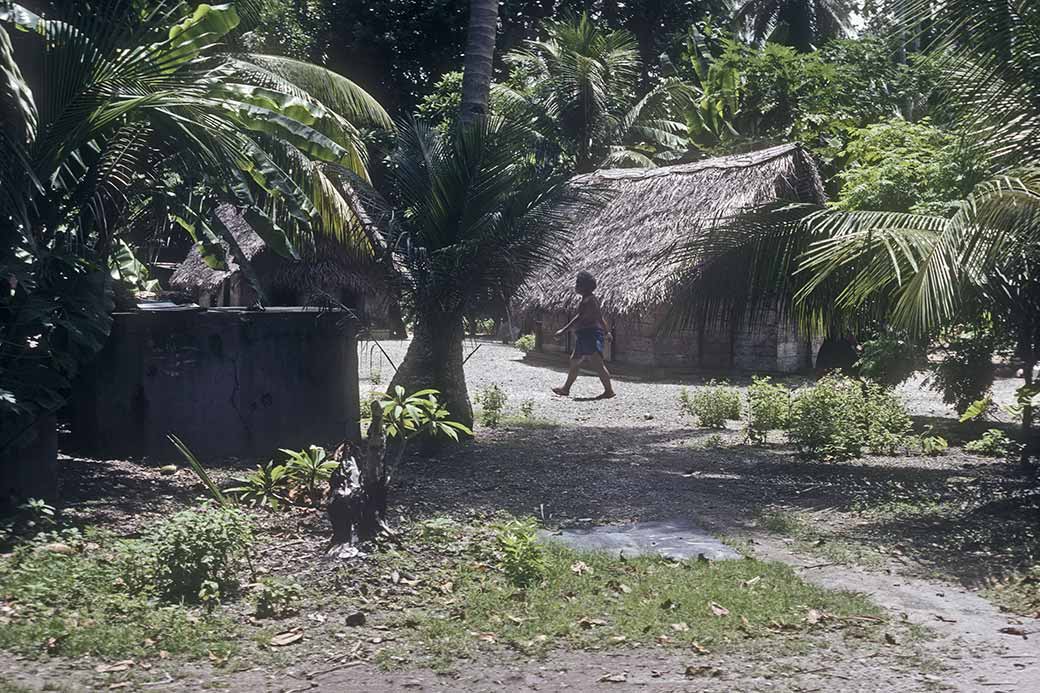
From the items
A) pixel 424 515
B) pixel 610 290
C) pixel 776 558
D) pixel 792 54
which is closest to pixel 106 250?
pixel 424 515

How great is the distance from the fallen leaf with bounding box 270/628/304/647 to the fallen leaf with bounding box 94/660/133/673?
66 cm

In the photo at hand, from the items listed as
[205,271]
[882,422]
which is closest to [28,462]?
[882,422]

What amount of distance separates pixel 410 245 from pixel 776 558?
15.3ft

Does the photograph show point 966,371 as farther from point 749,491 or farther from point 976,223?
point 976,223

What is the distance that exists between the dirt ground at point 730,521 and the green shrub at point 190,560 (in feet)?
1.85

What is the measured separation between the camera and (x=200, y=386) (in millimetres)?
9773

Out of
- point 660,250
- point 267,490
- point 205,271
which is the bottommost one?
point 267,490

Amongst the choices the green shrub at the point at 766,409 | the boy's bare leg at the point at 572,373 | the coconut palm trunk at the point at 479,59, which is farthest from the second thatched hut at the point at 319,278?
the green shrub at the point at 766,409

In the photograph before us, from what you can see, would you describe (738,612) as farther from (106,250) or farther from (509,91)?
(509,91)

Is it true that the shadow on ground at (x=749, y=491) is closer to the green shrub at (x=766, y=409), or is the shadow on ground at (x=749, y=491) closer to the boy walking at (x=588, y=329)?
the green shrub at (x=766, y=409)

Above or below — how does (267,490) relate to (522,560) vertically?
above

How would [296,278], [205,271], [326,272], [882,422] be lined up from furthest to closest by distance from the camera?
[205,271] < [296,278] < [326,272] < [882,422]

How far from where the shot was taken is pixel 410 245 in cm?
1044

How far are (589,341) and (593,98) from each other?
32.5 feet
